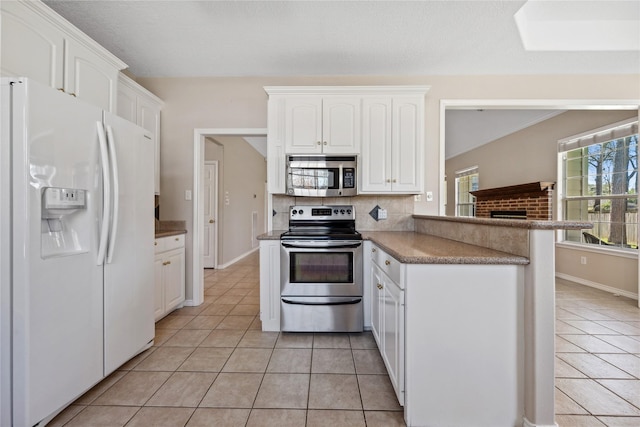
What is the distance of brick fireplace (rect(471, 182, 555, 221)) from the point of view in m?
4.34

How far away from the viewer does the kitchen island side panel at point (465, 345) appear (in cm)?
136

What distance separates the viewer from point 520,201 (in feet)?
15.7

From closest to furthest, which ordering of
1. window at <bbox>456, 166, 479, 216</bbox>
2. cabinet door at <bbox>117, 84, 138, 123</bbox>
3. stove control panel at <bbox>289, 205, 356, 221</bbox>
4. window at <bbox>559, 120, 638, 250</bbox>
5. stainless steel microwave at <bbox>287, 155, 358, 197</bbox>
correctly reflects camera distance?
cabinet door at <bbox>117, 84, 138, 123</bbox>
stainless steel microwave at <bbox>287, 155, 358, 197</bbox>
stove control panel at <bbox>289, 205, 356, 221</bbox>
window at <bbox>559, 120, 638, 250</bbox>
window at <bbox>456, 166, 479, 216</bbox>

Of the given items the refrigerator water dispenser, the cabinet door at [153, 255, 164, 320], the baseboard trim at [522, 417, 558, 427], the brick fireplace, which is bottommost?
the baseboard trim at [522, 417, 558, 427]

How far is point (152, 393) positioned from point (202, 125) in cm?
261

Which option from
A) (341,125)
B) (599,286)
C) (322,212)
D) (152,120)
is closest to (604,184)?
(599,286)

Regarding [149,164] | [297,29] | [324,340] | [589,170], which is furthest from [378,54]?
[589,170]

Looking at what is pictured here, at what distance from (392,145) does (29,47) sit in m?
2.71

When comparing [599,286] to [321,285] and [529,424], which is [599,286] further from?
[321,285]

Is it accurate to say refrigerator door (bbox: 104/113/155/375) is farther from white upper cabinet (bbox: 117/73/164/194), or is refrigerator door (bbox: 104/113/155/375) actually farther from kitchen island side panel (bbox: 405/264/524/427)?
kitchen island side panel (bbox: 405/264/524/427)

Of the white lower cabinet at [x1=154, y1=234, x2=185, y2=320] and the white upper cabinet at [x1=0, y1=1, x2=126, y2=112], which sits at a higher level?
the white upper cabinet at [x1=0, y1=1, x2=126, y2=112]

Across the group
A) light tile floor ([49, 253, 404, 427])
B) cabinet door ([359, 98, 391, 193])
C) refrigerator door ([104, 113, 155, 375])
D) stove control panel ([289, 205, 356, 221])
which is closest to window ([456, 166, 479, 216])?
cabinet door ([359, 98, 391, 193])

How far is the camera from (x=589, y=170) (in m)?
4.11

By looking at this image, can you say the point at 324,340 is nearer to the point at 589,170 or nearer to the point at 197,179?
the point at 197,179
